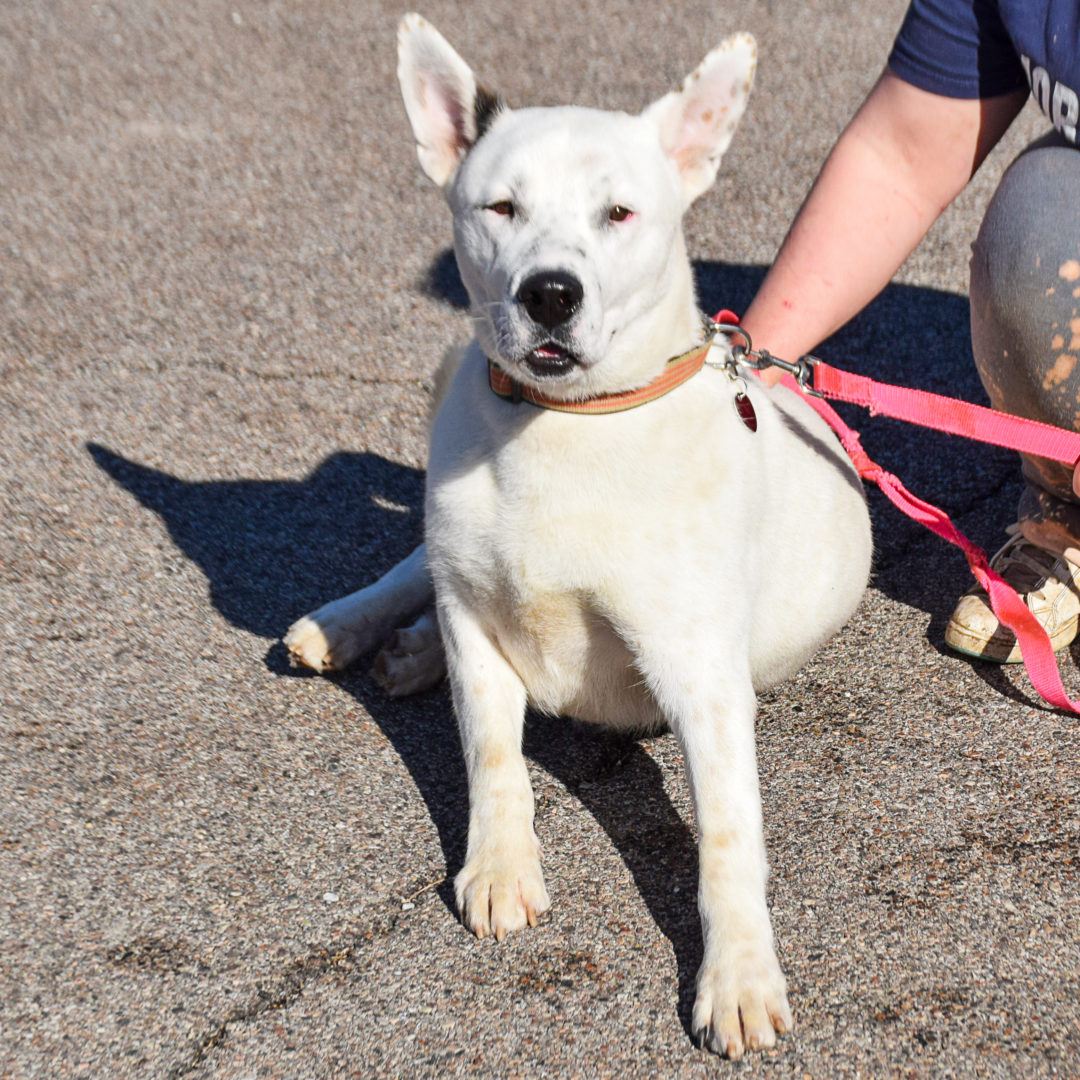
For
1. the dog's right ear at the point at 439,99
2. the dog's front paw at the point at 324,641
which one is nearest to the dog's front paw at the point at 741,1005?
the dog's front paw at the point at 324,641

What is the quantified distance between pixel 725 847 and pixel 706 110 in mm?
1337

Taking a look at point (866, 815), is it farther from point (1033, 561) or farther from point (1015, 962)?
point (1033, 561)

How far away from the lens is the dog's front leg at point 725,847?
1.91 metres

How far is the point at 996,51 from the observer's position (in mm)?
2904

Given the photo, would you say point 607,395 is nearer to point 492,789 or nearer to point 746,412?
point 746,412

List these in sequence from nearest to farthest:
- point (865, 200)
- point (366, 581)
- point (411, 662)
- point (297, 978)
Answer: point (297, 978) → point (411, 662) → point (865, 200) → point (366, 581)

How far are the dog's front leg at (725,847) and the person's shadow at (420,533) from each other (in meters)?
0.10

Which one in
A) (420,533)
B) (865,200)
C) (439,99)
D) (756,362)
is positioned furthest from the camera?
(420,533)

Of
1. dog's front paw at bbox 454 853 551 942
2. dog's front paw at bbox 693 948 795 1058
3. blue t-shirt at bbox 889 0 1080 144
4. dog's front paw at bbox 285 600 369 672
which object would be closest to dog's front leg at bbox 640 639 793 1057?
dog's front paw at bbox 693 948 795 1058

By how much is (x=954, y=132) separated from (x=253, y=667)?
2115 mm

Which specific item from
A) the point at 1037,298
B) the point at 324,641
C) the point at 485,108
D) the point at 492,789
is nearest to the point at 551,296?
the point at 485,108

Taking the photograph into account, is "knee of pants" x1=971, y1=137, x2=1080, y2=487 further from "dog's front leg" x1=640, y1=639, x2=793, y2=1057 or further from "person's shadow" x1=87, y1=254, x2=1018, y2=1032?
"dog's front leg" x1=640, y1=639, x2=793, y2=1057

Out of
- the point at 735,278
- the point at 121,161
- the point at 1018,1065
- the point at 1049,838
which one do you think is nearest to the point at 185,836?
the point at 1018,1065

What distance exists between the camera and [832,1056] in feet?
6.20
